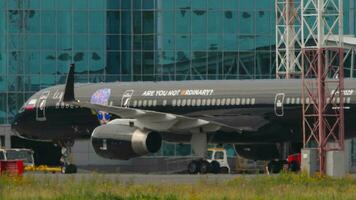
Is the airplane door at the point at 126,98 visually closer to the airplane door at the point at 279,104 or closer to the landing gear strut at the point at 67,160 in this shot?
the landing gear strut at the point at 67,160

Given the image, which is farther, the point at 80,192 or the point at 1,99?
the point at 1,99

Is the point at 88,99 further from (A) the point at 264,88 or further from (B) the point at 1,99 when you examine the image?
(B) the point at 1,99

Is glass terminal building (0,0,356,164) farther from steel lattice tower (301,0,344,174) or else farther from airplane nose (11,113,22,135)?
steel lattice tower (301,0,344,174)

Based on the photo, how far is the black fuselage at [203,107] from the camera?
171 feet

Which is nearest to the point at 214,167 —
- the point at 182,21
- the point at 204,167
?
the point at 204,167

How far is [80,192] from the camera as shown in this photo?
111ft

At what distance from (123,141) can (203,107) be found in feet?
13.1

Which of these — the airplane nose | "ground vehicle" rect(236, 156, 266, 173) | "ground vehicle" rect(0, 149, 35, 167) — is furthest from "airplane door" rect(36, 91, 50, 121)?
"ground vehicle" rect(236, 156, 266, 173)

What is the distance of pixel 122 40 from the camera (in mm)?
77688

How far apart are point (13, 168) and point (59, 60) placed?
27849mm

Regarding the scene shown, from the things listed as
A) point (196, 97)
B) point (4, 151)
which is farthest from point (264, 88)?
point (4, 151)

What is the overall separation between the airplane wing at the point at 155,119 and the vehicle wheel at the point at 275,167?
7.51ft

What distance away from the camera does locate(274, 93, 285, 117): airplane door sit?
171ft

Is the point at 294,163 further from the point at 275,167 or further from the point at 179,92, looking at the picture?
the point at 179,92
